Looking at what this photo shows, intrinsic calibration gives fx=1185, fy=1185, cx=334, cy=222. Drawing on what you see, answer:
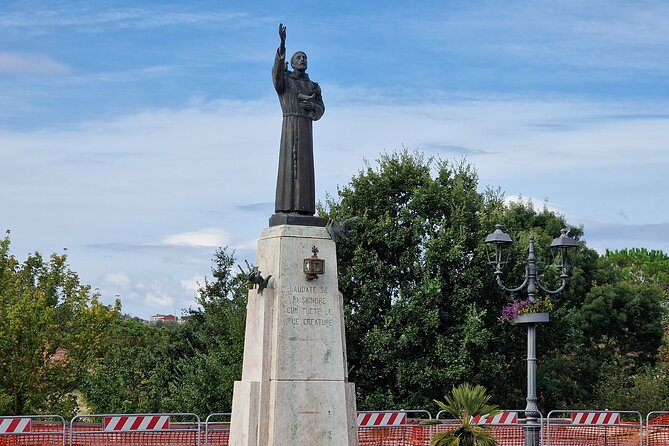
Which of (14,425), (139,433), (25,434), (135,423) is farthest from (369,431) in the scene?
(14,425)

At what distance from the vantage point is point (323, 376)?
17328 millimetres

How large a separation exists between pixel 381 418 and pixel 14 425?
7818 millimetres

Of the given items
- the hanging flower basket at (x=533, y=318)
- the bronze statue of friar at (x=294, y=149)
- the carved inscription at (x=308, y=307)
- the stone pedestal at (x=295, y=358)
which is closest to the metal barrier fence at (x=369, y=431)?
the hanging flower basket at (x=533, y=318)

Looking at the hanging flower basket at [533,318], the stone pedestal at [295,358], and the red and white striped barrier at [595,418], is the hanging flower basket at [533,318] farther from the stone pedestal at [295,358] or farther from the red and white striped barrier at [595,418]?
the red and white striped barrier at [595,418]

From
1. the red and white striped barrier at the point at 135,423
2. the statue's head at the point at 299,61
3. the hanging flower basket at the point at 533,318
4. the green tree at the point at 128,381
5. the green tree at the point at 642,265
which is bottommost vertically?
the red and white striped barrier at the point at 135,423

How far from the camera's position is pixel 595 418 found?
95.2ft

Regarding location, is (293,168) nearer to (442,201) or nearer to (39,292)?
(442,201)

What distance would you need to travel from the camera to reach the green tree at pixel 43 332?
36438 millimetres

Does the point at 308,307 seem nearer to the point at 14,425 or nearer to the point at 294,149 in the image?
the point at 294,149

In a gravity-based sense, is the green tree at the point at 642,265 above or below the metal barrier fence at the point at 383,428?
above

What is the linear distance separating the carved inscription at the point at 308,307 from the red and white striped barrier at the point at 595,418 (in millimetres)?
12301

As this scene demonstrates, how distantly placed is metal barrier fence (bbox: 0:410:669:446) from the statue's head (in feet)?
26.3

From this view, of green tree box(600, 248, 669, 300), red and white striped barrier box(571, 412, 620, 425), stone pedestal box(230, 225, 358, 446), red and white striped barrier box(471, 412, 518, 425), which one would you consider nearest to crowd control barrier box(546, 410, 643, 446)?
red and white striped barrier box(571, 412, 620, 425)

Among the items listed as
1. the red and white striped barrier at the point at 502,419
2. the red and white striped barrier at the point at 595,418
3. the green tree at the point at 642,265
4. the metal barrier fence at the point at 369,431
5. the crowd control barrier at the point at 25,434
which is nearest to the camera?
the crowd control barrier at the point at 25,434
